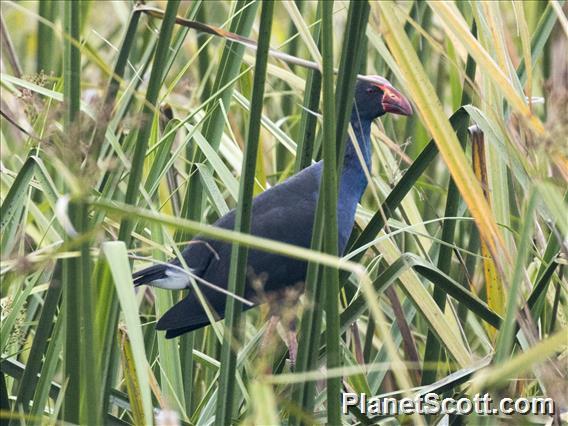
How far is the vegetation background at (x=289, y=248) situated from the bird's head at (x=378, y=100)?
0.10 m

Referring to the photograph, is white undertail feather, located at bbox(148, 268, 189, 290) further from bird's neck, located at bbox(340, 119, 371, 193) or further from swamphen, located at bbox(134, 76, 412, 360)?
bird's neck, located at bbox(340, 119, 371, 193)

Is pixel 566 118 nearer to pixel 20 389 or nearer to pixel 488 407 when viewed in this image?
pixel 488 407

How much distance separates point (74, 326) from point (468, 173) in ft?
1.44

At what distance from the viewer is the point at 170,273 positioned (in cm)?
159

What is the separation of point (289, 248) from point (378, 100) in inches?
47.8

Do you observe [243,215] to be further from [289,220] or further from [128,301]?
[289,220]

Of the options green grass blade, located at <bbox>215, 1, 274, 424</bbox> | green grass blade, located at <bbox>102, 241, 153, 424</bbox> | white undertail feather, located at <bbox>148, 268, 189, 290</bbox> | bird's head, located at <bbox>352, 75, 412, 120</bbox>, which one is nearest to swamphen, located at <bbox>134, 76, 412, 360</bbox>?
bird's head, located at <bbox>352, 75, 412, 120</bbox>

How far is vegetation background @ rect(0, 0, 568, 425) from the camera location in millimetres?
876

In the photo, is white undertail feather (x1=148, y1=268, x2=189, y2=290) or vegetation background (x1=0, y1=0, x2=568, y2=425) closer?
vegetation background (x1=0, y1=0, x2=568, y2=425)

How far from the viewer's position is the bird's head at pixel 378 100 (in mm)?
1904

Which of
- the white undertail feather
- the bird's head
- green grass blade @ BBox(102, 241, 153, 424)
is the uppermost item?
the bird's head

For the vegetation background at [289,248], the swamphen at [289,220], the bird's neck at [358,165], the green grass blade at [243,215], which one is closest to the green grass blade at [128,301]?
the vegetation background at [289,248]

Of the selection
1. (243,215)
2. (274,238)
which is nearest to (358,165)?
(274,238)

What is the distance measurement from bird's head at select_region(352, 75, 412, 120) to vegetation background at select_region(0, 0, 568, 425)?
0.10 m
